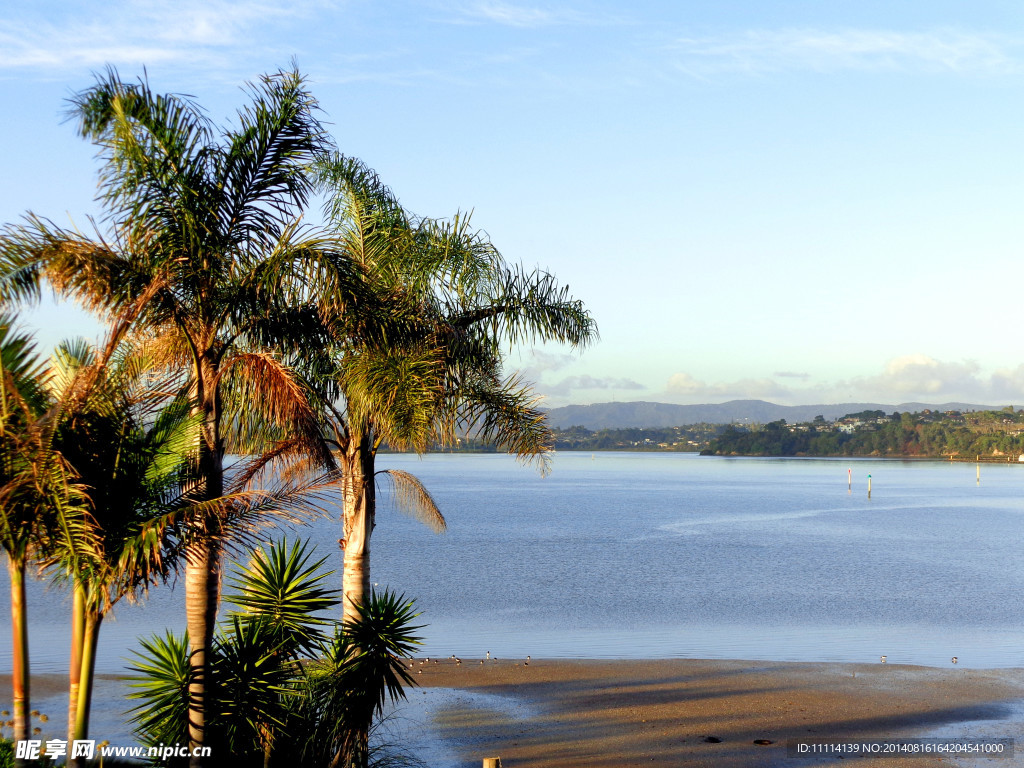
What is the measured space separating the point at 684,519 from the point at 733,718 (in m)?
55.2

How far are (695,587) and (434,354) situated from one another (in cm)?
2387

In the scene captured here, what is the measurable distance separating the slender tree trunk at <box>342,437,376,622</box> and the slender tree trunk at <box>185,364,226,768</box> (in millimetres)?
2965

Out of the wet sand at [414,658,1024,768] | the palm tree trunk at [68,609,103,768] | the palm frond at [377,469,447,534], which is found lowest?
the wet sand at [414,658,1024,768]

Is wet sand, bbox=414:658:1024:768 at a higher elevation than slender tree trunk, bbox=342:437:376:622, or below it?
below

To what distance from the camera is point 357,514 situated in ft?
40.6

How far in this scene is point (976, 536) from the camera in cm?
5606

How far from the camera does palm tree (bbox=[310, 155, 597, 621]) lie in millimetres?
11672

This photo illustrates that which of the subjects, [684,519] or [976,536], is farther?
[684,519]

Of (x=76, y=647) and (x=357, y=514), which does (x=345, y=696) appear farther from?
(x=357, y=514)

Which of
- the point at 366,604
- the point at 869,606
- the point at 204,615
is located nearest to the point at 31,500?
the point at 204,615

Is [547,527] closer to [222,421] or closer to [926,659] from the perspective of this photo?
[926,659]

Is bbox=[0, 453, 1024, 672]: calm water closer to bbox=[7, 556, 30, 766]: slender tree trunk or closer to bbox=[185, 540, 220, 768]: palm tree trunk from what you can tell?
bbox=[7, 556, 30, 766]: slender tree trunk

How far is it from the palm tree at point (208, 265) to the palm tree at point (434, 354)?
1572 millimetres

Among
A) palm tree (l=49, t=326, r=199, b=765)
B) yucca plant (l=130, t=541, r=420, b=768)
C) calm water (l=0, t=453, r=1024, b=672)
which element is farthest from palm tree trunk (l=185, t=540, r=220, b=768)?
calm water (l=0, t=453, r=1024, b=672)
